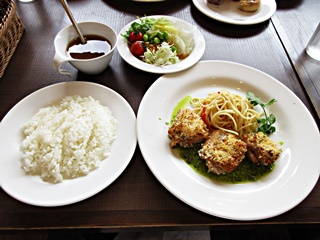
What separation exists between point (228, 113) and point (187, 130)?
0.37 metres

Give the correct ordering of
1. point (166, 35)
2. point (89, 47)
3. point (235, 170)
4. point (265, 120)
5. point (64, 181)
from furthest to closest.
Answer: point (166, 35), point (89, 47), point (265, 120), point (235, 170), point (64, 181)

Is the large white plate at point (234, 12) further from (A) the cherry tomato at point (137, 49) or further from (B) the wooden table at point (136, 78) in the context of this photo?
(A) the cherry tomato at point (137, 49)

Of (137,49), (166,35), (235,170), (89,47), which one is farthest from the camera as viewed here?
(166,35)

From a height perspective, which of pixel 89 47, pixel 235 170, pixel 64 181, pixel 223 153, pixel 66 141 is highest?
pixel 89 47

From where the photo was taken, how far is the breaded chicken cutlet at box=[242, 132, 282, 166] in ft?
4.47

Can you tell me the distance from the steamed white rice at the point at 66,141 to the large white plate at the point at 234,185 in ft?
0.76

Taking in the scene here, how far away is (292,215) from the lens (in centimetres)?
121

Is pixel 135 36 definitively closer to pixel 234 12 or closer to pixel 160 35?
pixel 160 35

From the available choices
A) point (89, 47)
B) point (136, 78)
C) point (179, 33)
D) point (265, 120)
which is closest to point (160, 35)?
point (179, 33)

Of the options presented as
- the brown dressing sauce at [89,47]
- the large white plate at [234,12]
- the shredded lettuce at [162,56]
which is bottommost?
the large white plate at [234,12]

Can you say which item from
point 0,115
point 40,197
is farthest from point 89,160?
point 0,115

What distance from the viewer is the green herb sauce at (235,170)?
1361 millimetres

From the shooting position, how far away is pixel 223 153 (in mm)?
1358

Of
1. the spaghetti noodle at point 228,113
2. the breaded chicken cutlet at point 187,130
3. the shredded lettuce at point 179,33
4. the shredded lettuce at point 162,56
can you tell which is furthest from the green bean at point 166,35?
the breaded chicken cutlet at point 187,130
